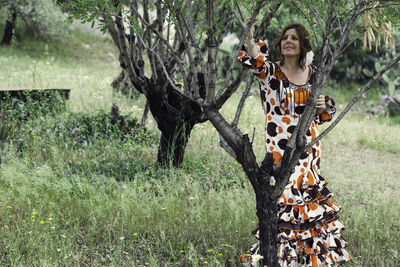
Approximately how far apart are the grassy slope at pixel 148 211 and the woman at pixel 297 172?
39 cm

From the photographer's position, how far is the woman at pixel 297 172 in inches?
119

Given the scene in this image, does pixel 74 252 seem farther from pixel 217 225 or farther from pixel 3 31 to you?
pixel 3 31

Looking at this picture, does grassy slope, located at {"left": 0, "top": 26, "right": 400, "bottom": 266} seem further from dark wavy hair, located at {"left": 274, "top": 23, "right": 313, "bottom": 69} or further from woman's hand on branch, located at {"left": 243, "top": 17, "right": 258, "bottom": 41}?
woman's hand on branch, located at {"left": 243, "top": 17, "right": 258, "bottom": 41}

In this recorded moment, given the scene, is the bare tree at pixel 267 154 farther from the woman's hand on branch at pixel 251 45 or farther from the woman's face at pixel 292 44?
the woman's face at pixel 292 44

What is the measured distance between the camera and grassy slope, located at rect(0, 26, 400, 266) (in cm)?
318

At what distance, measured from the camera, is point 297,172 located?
307 cm

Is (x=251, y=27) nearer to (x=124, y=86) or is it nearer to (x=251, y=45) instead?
(x=251, y=45)

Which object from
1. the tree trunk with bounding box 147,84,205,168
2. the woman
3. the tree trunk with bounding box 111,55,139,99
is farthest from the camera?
the tree trunk with bounding box 111,55,139,99

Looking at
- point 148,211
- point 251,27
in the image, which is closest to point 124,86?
point 148,211

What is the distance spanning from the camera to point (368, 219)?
407 cm

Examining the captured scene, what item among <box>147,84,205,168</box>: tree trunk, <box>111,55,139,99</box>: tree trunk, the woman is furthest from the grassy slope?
<box>111,55,139,99</box>: tree trunk

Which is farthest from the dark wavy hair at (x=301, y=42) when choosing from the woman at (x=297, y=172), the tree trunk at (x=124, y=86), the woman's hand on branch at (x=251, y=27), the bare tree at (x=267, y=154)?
the tree trunk at (x=124, y=86)

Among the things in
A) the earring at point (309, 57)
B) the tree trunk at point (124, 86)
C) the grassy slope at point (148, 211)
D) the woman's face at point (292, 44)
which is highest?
the woman's face at point (292, 44)

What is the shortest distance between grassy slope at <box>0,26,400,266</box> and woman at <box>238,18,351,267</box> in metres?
0.39
